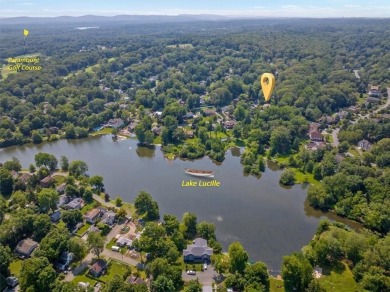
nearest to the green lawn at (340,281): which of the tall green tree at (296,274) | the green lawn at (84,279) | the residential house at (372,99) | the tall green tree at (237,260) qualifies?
the tall green tree at (296,274)

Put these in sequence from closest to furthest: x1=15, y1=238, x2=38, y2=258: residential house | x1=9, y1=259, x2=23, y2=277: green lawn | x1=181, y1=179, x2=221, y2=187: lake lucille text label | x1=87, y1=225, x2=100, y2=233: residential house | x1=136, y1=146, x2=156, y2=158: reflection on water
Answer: x1=9, y1=259, x2=23, y2=277: green lawn, x1=15, y1=238, x2=38, y2=258: residential house, x1=87, y1=225, x2=100, y2=233: residential house, x1=181, y1=179, x2=221, y2=187: lake lucille text label, x1=136, y1=146, x2=156, y2=158: reflection on water

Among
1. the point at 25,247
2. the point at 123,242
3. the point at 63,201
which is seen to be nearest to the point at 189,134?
the point at 63,201

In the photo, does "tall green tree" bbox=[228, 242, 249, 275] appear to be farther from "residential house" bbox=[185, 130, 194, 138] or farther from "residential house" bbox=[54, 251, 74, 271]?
"residential house" bbox=[185, 130, 194, 138]

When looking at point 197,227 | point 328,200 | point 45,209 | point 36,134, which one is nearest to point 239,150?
point 328,200

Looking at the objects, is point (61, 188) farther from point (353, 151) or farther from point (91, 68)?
point (91, 68)

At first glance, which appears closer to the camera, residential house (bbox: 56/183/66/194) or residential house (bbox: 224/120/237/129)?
residential house (bbox: 56/183/66/194)

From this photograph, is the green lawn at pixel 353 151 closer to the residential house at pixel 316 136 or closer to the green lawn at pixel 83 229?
the residential house at pixel 316 136

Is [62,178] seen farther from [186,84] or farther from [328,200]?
[186,84]

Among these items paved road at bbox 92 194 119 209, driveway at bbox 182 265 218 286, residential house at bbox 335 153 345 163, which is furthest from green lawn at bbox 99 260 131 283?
residential house at bbox 335 153 345 163
